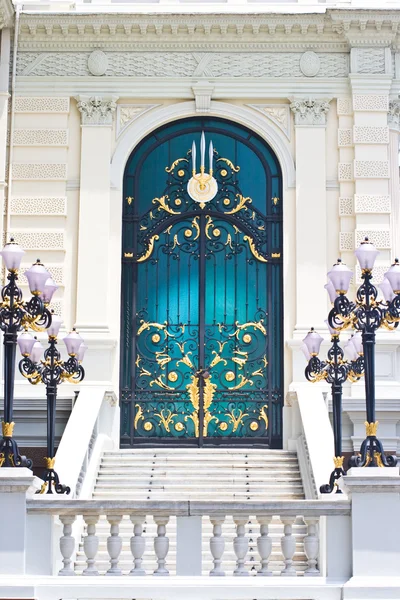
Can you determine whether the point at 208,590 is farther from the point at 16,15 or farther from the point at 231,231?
the point at 16,15

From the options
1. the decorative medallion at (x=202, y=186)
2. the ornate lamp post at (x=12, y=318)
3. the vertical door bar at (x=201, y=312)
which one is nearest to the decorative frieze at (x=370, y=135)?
the decorative medallion at (x=202, y=186)

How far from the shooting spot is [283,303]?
786 inches

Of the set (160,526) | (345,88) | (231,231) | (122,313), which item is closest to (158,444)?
(122,313)

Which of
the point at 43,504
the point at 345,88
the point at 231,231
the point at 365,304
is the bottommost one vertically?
the point at 43,504

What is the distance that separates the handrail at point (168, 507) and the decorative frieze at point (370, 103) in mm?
9313

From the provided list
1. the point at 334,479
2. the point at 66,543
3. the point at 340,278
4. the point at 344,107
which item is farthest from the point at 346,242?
the point at 66,543

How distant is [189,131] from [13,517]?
986 centimetres

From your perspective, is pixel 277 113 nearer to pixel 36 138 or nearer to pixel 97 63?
pixel 97 63

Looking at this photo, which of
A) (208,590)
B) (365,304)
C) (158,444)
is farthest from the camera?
(158,444)

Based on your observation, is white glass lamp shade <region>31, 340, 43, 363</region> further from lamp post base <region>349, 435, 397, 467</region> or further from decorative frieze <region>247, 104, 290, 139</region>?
decorative frieze <region>247, 104, 290, 139</region>

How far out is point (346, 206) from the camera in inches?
790

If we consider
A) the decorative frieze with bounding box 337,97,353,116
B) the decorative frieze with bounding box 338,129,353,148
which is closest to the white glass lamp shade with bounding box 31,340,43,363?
the decorative frieze with bounding box 338,129,353,148

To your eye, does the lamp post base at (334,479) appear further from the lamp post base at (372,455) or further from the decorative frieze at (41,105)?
the decorative frieze at (41,105)

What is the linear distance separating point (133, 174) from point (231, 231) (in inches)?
68.9
